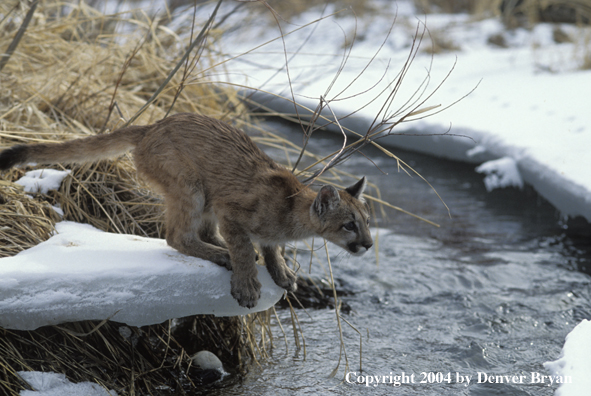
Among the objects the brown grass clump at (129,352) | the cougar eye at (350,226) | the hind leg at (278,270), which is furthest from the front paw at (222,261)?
the cougar eye at (350,226)

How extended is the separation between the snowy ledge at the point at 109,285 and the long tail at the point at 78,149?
443 mm

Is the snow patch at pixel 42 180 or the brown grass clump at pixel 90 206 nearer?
the brown grass clump at pixel 90 206

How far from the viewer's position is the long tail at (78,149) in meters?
3.08

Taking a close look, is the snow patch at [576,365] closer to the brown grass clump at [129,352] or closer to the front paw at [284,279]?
the front paw at [284,279]

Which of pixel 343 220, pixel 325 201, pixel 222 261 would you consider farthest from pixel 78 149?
pixel 343 220

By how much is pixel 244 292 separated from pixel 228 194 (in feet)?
1.64

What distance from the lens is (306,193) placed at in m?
3.13

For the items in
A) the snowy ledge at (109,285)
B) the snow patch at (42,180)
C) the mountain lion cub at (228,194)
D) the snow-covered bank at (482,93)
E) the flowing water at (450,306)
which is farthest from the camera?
the snow-covered bank at (482,93)

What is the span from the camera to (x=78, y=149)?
3195mm

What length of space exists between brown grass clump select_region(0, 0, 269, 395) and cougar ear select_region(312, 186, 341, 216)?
103 centimetres

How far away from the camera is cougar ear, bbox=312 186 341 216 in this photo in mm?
2891

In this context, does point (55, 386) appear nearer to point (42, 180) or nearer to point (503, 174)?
point (42, 180)

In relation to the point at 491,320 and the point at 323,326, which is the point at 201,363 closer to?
the point at 323,326

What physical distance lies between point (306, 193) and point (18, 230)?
61.6 inches
